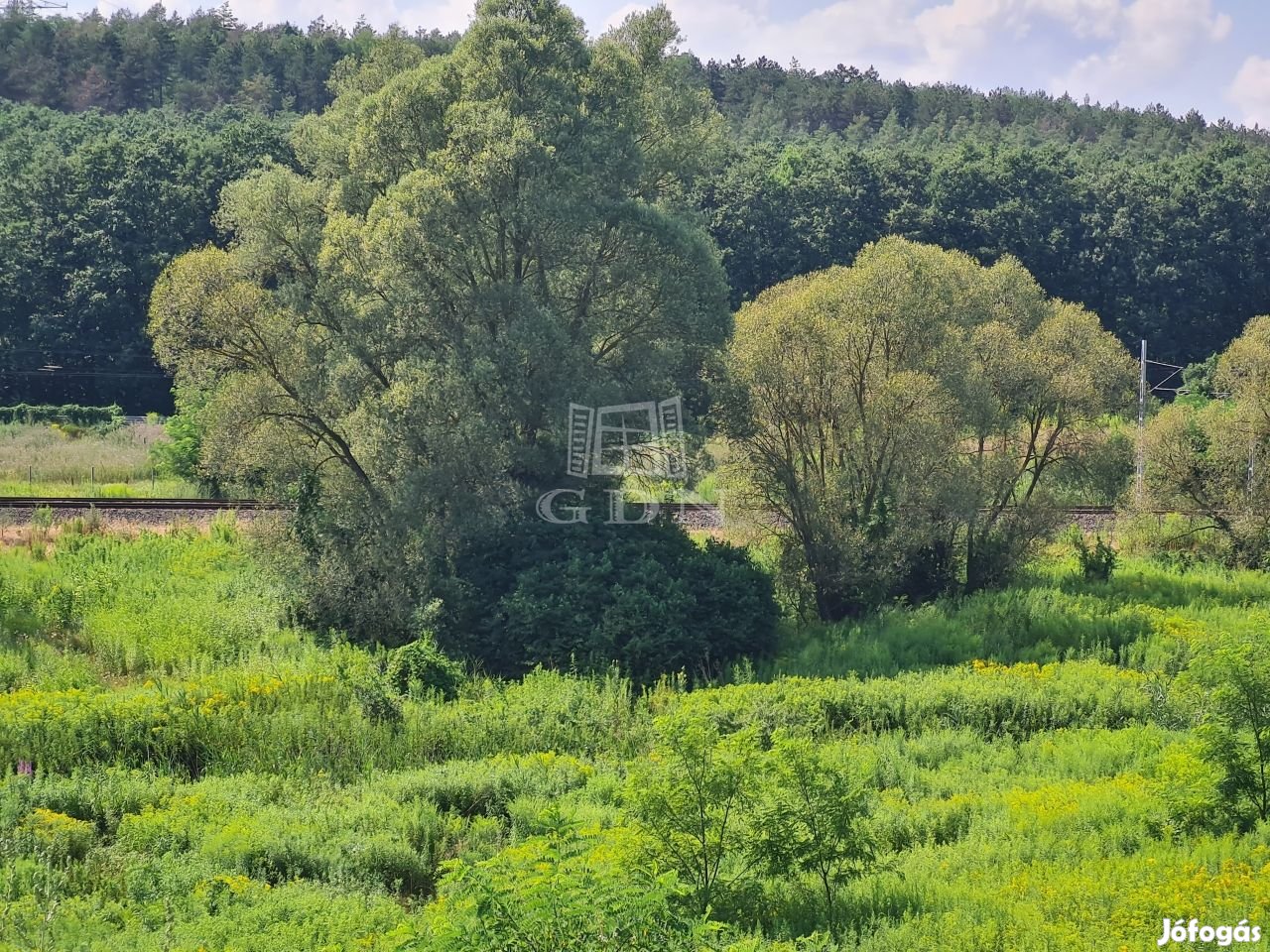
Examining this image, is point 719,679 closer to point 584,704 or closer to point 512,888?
point 584,704

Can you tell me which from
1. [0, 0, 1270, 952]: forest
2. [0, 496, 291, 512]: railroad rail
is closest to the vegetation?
[0, 0, 1270, 952]: forest

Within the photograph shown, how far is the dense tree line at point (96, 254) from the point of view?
4712 centimetres

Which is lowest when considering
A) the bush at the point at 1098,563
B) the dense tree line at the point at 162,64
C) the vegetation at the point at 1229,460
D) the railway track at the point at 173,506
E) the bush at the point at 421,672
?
the bush at the point at 421,672

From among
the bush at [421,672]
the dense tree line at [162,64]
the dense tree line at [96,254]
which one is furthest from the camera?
the dense tree line at [162,64]

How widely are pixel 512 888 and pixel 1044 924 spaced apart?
4.34 m

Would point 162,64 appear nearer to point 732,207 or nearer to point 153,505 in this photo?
point 732,207

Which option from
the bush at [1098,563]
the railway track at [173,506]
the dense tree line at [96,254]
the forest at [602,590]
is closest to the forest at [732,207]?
the dense tree line at [96,254]

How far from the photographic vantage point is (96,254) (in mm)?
47938

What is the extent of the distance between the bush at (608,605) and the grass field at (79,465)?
1361 cm

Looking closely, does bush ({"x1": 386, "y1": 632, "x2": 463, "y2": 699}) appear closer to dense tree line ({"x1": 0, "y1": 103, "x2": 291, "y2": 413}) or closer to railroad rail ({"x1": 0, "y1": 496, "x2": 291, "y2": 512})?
railroad rail ({"x1": 0, "y1": 496, "x2": 291, "y2": 512})

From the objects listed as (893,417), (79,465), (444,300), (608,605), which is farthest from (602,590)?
(79,465)

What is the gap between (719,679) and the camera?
20156 mm

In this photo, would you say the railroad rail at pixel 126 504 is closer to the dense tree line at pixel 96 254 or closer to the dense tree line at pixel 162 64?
the dense tree line at pixel 96 254

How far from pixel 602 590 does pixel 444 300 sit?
6.46 metres
